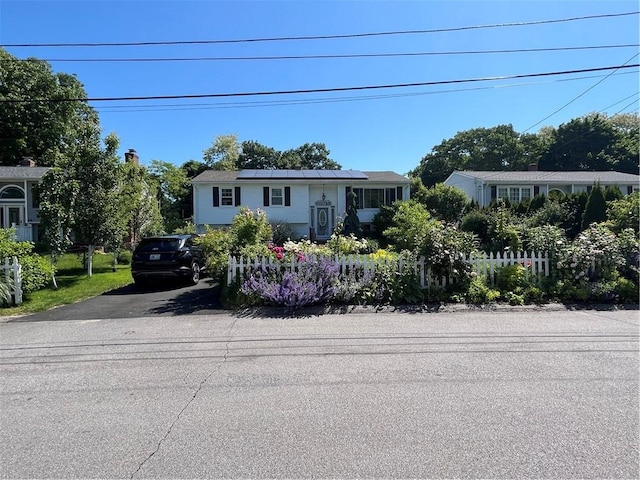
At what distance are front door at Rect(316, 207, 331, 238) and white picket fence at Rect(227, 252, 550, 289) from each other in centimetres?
1652

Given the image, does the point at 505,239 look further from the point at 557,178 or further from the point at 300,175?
the point at 557,178

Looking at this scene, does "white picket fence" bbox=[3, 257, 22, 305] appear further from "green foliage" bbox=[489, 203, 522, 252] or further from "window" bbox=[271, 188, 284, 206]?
"window" bbox=[271, 188, 284, 206]

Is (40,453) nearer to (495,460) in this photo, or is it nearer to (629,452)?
(495,460)

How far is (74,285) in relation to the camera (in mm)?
11906

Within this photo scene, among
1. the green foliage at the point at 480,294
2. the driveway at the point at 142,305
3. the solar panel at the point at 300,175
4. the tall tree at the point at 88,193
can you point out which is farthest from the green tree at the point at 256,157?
the green foliage at the point at 480,294

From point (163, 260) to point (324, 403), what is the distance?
923 centimetres

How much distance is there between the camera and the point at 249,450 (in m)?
2.94

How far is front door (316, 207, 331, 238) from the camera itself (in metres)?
25.5

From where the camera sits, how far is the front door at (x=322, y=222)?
2550 centimetres

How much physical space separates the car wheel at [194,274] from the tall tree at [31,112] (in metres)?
24.4

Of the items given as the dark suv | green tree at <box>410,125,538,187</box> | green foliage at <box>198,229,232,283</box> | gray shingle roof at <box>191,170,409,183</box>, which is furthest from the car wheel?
green tree at <box>410,125,538,187</box>

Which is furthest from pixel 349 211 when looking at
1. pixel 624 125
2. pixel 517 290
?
pixel 624 125

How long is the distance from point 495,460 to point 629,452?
3.38ft

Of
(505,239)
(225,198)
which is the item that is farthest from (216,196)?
(505,239)
